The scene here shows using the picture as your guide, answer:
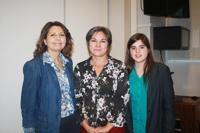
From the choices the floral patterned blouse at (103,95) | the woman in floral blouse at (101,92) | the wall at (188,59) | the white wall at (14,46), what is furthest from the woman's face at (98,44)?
the wall at (188,59)

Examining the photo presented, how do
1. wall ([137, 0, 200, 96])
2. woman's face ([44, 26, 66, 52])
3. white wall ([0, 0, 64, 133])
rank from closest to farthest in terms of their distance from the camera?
1. woman's face ([44, 26, 66, 52])
2. white wall ([0, 0, 64, 133])
3. wall ([137, 0, 200, 96])

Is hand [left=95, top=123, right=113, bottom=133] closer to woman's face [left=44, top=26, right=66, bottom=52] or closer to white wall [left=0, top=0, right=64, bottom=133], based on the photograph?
woman's face [left=44, top=26, right=66, bottom=52]

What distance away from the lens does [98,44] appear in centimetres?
220

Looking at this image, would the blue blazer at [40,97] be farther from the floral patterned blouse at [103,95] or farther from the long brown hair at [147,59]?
the long brown hair at [147,59]

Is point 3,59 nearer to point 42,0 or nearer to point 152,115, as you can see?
point 42,0

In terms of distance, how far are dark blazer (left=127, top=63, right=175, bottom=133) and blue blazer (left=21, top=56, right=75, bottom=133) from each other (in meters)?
0.60

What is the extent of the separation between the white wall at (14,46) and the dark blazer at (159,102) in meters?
1.07

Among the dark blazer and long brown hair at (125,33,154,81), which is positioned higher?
long brown hair at (125,33,154,81)

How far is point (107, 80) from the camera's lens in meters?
2.20

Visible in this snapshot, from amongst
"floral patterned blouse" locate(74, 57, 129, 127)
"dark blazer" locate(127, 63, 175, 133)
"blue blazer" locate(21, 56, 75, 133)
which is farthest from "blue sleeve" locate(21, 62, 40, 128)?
"dark blazer" locate(127, 63, 175, 133)

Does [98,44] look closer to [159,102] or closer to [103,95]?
[103,95]

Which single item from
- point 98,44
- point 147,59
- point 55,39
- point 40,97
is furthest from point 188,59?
point 40,97

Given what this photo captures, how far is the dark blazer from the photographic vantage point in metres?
2.15

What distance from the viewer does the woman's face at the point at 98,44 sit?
220cm
